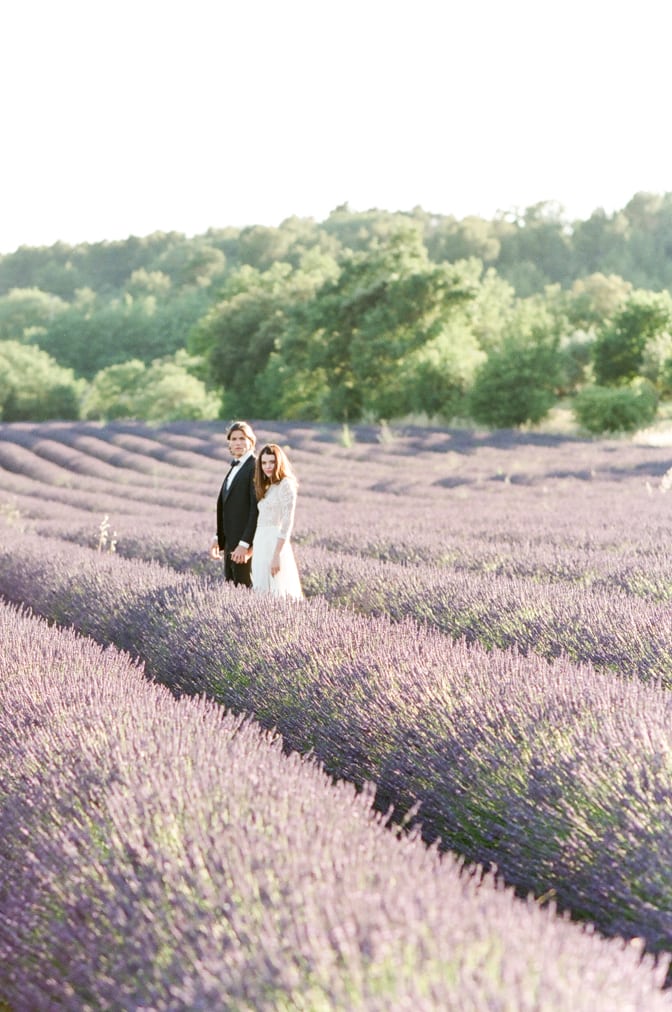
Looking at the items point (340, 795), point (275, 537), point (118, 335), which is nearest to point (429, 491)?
point (275, 537)

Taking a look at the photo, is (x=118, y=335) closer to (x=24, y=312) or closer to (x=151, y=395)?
(x=24, y=312)

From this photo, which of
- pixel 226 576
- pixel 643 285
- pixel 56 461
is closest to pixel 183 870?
pixel 226 576

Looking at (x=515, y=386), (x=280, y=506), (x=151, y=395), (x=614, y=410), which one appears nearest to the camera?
(x=280, y=506)

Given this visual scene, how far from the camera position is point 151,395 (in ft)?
157

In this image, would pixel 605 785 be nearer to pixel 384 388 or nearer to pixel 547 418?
pixel 547 418

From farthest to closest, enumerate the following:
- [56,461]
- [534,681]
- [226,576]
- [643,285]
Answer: [643,285] < [56,461] < [226,576] < [534,681]

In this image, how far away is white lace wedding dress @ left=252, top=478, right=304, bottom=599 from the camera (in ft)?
17.7

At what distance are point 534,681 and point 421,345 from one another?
2851 cm

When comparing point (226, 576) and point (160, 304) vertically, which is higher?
point (160, 304)

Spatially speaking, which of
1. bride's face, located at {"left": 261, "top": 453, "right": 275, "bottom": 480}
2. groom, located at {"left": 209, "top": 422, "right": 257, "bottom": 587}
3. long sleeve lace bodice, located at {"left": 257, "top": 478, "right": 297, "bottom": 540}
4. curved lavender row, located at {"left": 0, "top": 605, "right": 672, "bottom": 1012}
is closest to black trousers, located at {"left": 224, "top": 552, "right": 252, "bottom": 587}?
groom, located at {"left": 209, "top": 422, "right": 257, "bottom": 587}

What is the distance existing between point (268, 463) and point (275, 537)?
421mm

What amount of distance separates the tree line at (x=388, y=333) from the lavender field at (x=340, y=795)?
844 inches

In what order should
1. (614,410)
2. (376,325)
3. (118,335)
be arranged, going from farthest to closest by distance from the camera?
(118,335)
(376,325)
(614,410)

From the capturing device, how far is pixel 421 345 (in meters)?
30.7
